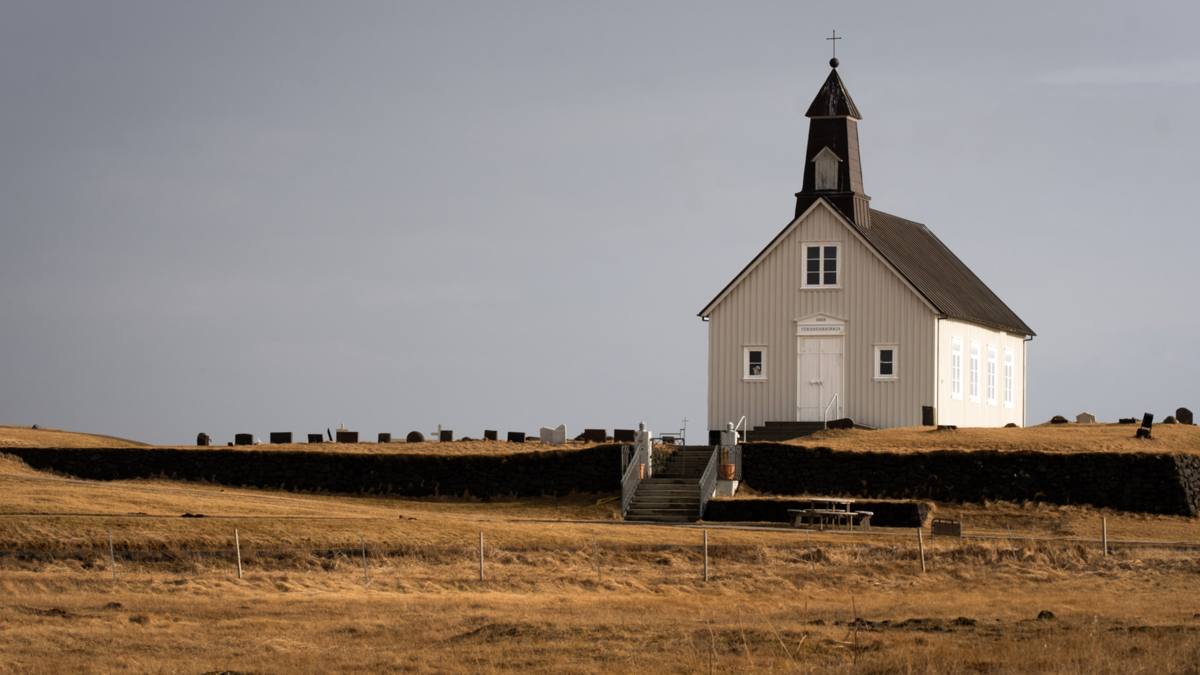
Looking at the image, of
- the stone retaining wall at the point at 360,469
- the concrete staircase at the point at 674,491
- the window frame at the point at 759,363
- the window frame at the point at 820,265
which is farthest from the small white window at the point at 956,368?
the stone retaining wall at the point at 360,469

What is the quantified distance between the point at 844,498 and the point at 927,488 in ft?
8.27

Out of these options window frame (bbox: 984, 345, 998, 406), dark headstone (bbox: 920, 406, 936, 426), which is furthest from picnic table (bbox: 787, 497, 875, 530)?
window frame (bbox: 984, 345, 998, 406)

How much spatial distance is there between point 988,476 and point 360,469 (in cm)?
1878

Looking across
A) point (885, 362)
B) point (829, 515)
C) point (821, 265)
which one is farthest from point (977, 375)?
point (829, 515)

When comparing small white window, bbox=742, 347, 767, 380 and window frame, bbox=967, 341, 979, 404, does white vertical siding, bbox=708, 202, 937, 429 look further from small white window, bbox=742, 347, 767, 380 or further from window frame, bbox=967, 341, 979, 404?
window frame, bbox=967, 341, 979, 404

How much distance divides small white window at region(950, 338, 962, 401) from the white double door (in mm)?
3915

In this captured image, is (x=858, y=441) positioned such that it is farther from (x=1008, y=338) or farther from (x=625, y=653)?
(x=625, y=653)

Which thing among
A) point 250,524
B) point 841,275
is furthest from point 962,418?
point 250,524

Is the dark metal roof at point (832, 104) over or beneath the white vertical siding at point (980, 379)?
over

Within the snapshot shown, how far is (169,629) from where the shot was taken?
99.5 feet

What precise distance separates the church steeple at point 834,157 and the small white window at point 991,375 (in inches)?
269

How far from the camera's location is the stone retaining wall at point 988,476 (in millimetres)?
49625

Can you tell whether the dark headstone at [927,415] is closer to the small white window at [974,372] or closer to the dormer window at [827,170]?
the small white window at [974,372]

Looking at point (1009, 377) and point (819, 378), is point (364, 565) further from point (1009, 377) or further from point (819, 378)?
point (1009, 377)
